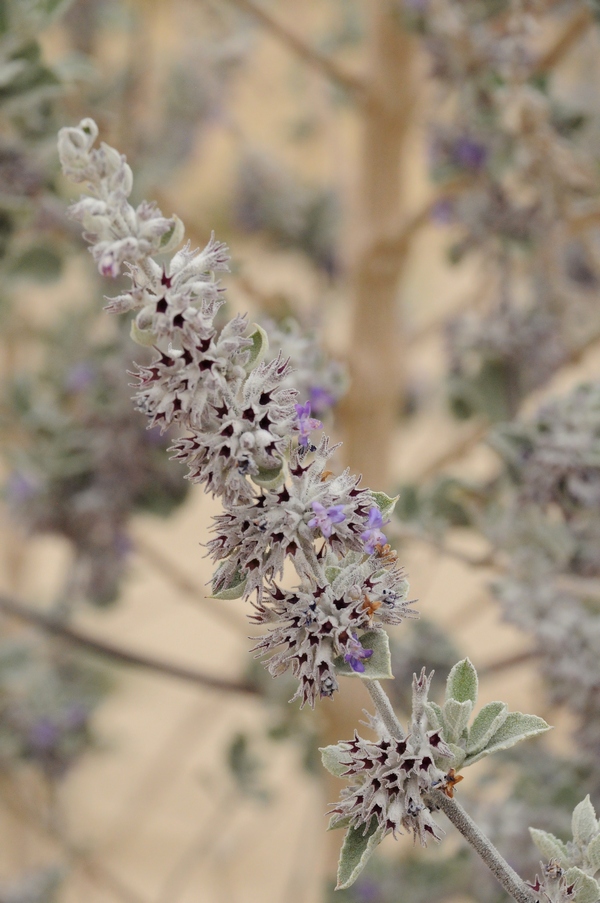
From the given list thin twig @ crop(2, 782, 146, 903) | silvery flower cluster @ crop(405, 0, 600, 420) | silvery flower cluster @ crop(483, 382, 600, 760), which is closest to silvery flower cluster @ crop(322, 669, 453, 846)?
silvery flower cluster @ crop(483, 382, 600, 760)

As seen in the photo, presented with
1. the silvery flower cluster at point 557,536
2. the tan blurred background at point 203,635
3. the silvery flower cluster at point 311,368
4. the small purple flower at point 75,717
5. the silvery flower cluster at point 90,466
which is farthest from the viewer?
the small purple flower at point 75,717

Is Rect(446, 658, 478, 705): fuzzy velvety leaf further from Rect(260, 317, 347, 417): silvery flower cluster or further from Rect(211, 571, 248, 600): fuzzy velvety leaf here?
Rect(260, 317, 347, 417): silvery flower cluster

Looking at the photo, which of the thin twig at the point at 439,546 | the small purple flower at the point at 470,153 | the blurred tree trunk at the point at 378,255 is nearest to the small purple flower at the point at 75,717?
the blurred tree trunk at the point at 378,255

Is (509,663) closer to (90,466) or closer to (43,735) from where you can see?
(90,466)

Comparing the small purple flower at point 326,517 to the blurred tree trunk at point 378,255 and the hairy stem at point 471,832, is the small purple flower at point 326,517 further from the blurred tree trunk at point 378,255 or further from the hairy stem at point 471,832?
the blurred tree trunk at point 378,255

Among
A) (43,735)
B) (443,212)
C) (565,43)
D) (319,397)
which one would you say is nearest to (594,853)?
(319,397)

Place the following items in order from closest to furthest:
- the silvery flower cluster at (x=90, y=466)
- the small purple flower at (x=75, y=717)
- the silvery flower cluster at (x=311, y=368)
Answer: the silvery flower cluster at (x=311, y=368) < the silvery flower cluster at (x=90, y=466) < the small purple flower at (x=75, y=717)

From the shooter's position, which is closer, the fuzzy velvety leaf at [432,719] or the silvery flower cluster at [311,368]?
the fuzzy velvety leaf at [432,719]
